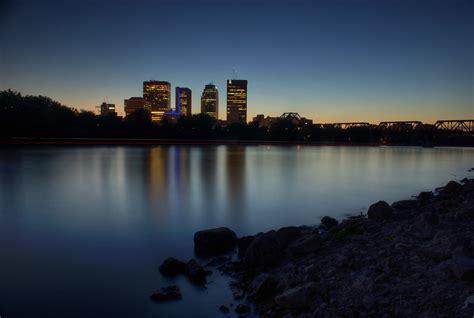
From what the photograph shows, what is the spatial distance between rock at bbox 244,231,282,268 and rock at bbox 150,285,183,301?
2.09 meters

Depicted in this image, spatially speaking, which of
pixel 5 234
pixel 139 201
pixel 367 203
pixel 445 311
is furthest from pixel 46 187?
pixel 445 311

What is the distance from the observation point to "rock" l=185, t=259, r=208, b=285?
28.3 ft

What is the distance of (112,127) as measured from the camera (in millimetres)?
126312

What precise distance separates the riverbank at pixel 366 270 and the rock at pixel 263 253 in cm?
3

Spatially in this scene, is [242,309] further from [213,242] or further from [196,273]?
[213,242]

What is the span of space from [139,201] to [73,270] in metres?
11.0

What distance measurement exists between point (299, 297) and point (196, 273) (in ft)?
11.0

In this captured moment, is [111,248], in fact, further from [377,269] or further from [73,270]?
[377,269]

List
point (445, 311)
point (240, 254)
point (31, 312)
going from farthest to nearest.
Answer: point (240, 254), point (31, 312), point (445, 311)

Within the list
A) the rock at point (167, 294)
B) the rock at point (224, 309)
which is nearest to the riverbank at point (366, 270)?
the rock at point (224, 309)

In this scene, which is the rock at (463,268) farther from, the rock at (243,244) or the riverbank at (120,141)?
the riverbank at (120,141)

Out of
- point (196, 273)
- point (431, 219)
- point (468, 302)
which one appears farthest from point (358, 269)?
point (196, 273)

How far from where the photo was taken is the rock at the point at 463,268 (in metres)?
5.42

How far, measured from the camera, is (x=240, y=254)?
10375mm
